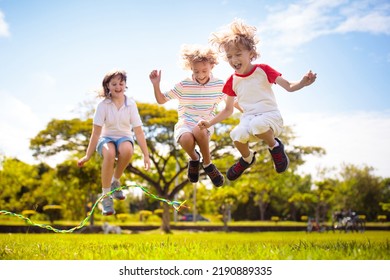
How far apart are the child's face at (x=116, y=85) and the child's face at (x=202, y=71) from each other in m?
0.83

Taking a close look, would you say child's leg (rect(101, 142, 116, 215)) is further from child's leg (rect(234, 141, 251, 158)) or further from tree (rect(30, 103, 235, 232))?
tree (rect(30, 103, 235, 232))

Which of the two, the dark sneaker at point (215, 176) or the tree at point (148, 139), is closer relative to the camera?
the dark sneaker at point (215, 176)

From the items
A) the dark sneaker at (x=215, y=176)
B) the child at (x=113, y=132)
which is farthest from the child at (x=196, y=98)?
the child at (x=113, y=132)

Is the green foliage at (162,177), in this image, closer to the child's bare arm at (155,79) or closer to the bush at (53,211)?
the bush at (53,211)

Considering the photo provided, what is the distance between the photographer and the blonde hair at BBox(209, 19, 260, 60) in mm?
4242

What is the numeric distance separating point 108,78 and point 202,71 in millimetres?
1072

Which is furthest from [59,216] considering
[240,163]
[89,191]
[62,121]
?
[240,163]

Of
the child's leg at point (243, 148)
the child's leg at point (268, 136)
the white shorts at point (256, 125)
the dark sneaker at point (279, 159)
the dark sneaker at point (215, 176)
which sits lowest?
the dark sneaker at point (215, 176)

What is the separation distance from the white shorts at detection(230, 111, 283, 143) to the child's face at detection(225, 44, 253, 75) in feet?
1.51

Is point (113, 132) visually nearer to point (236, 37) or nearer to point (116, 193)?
point (116, 193)

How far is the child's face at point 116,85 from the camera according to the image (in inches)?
199

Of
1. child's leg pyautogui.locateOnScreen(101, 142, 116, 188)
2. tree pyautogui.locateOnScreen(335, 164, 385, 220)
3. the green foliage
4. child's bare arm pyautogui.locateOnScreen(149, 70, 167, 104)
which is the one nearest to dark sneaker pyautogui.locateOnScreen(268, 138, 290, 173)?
child's bare arm pyautogui.locateOnScreen(149, 70, 167, 104)
